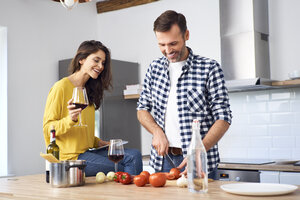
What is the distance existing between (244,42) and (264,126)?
88 centimetres

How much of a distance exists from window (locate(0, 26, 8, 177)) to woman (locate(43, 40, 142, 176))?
2035 mm

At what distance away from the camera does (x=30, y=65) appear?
15.7 feet

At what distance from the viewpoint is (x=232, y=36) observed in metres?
4.31

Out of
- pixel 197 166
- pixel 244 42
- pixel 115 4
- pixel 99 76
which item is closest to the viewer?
pixel 197 166

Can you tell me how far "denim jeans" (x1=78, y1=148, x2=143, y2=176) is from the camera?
7.84ft

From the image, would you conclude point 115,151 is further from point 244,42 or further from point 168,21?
point 244,42

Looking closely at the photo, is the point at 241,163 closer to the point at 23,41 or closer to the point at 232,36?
the point at 232,36

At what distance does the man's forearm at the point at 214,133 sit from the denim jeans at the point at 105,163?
0.46 metres

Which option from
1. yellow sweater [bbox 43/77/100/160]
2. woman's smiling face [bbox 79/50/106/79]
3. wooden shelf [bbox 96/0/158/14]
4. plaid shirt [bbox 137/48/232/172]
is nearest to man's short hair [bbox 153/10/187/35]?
plaid shirt [bbox 137/48/232/172]

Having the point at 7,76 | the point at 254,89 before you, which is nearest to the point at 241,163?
the point at 254,89

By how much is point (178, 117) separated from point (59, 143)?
2.25 ft

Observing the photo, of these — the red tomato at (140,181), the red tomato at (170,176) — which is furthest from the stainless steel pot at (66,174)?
the red tomato at (170,176)

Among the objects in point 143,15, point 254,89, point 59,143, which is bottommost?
point 59,143

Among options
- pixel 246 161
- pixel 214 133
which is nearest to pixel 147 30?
pixel 246 161
